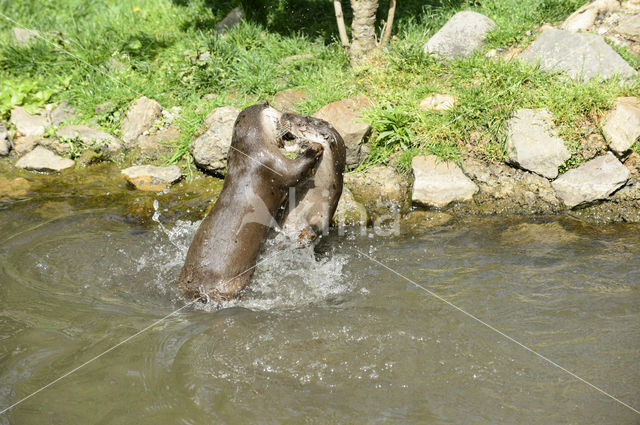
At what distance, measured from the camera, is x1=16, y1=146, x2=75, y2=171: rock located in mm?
6544

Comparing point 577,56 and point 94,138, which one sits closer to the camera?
point 577,56

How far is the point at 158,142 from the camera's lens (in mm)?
6719

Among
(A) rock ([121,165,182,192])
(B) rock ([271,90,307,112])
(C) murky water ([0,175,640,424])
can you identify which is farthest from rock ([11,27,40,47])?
(C) murky water ([0,175,640,424])

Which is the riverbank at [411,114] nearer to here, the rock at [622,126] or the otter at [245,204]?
the rock at [622,126]

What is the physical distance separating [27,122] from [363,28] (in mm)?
4134

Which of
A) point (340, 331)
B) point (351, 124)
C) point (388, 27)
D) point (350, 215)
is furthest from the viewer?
point (388, 27)

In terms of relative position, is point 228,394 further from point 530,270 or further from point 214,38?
point 214,38

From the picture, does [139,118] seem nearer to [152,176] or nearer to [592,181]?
[152,176]

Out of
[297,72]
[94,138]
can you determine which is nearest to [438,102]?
[297,72]

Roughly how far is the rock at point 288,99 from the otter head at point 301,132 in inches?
107

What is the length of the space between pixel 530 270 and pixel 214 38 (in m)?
4.89

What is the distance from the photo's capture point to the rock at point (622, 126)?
5.38 meters

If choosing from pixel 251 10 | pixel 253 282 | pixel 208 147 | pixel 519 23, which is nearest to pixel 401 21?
pixel 519 23

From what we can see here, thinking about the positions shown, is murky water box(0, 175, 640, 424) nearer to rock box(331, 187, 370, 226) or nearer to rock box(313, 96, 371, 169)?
rock box(331, 187, 370, 226)
